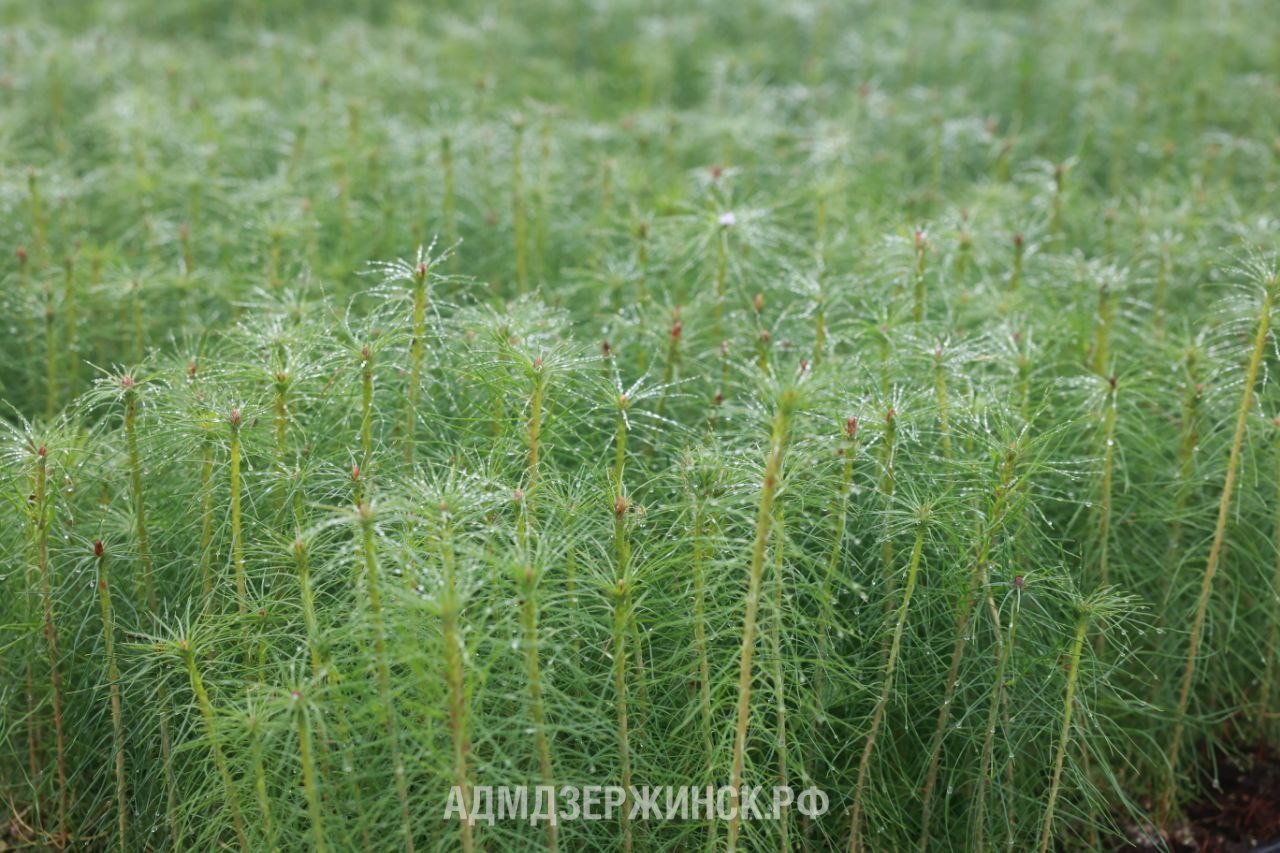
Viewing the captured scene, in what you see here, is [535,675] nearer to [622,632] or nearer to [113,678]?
[622,632]

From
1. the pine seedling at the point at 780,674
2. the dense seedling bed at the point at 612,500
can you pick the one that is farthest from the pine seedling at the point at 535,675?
the pine seedling at the point at 780,674

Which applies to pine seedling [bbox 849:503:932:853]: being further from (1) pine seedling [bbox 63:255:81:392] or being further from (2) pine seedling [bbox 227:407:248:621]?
(1) pine seedling [bbox 63:255:81:392]

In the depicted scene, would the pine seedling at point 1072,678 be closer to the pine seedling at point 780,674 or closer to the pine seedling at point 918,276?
the pine seedling at point 780,674

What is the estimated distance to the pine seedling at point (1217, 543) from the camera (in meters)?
2.48

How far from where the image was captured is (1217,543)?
2539 mm

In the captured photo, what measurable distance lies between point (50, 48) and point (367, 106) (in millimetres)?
1650

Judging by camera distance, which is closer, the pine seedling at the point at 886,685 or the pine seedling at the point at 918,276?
the pine seedling at the point at 886,685

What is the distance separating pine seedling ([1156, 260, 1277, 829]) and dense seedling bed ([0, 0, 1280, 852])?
0.02 m

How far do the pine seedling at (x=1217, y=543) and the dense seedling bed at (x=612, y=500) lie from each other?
2 centimetres

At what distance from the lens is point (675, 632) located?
86.7 inches

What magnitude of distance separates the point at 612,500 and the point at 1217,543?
135 centimetres

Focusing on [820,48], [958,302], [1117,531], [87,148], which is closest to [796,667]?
[1117,531]

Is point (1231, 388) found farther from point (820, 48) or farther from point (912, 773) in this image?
point (820, 48)

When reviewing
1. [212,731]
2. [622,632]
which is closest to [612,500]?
[622,632]
